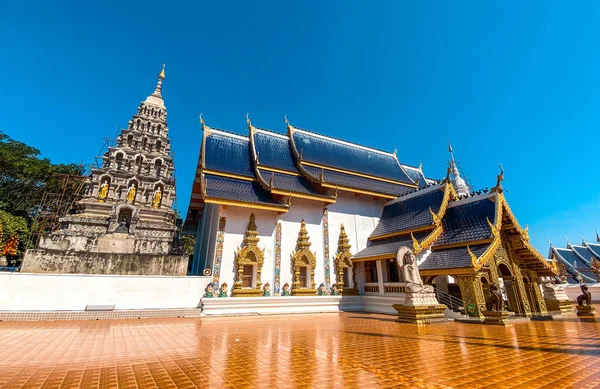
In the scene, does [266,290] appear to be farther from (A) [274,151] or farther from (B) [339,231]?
(A) [274,151]

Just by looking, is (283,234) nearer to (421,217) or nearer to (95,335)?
(421,217)

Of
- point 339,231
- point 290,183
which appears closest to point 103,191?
point 290,183

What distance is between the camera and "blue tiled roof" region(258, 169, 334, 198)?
12.5m

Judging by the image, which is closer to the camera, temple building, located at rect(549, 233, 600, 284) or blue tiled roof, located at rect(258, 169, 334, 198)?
blue tiled roof, located at rect(258, 169, 334, 198)

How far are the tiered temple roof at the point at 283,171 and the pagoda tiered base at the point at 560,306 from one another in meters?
7.18

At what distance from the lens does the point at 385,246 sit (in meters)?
12.2

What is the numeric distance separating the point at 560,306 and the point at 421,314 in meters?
6.00

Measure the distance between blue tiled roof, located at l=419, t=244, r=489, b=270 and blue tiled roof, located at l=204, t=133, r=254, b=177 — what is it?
8.26 meters

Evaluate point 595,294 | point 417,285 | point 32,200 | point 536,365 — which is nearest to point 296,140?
point 417,285

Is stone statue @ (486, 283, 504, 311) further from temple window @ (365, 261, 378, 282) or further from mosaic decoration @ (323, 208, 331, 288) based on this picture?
mosaic decoration @ (323, 208, 331, 288)

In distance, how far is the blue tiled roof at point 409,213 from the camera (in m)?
11.9

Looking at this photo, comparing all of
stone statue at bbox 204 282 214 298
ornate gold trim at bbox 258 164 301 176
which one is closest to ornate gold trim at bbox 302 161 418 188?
ornate gold trim at bbox 258 164 301 176

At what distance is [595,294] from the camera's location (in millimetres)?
16453

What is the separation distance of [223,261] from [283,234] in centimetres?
279
